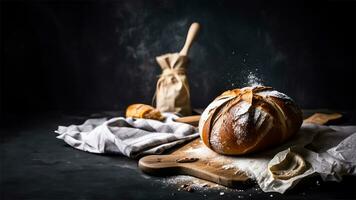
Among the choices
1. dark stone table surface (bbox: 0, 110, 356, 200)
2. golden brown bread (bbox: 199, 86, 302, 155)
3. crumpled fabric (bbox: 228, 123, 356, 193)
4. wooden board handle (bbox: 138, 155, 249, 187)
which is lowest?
dark stone table surface (bbox: 0, 110, 356, 200)

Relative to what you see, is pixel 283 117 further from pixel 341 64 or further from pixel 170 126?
pixel 341 64

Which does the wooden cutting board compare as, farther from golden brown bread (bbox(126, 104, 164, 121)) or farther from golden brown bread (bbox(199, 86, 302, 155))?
golden brown bread (bbox(126, 104, 164, 121))

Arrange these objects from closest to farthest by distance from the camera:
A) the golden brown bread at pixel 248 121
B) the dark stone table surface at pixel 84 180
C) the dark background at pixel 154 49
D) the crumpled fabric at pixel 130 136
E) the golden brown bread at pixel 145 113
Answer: the dark stone table surface at pixel 84 180 → the golden brown bread at pixel 248 121 → the crumpled fabric at pixel 130 136 → the golden brown bread at pixel 145 113 → the dark background at pixel 154 49

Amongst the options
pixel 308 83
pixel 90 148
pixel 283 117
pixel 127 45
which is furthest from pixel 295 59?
pixel 90 148

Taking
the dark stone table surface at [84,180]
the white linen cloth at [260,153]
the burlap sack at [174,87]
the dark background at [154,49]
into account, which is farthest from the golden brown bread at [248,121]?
the dark background at [154,49]

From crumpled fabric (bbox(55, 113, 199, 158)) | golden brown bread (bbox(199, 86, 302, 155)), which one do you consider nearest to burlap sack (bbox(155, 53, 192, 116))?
crumpled fabric (bbox(55, 113, 199, 158))

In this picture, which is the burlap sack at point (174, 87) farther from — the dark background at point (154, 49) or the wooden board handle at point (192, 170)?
the wooden board handle at point (192, 170)

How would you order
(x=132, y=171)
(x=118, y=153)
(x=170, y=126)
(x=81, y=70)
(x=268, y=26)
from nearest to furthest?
(x=132, y=171) < (x=118, y=153) < (x=170, y=126) < (x=268, y=26) < (x=81, y=70)
